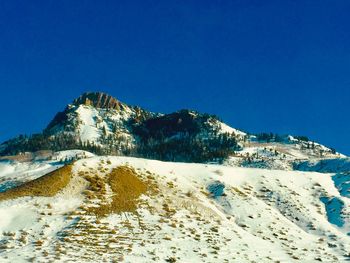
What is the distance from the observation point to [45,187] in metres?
54.0

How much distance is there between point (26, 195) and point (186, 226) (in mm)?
17198

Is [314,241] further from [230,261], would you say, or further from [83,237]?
[83,237]

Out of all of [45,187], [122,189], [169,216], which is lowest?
[169,216]

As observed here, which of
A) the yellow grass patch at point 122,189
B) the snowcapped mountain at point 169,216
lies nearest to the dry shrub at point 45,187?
the snowcapped mountain at point 169,216

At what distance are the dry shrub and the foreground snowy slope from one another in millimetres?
119

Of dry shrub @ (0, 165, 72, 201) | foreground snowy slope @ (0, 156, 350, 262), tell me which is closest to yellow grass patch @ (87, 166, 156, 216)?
foreground snowy slope @ (0, 156, 350, 262)

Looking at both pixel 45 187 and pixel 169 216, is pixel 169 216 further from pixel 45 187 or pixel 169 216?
pixel 45 187

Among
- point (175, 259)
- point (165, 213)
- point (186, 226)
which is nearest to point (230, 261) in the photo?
point (175, 259)

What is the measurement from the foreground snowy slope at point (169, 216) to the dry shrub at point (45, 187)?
0.12 metres

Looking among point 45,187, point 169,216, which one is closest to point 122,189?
point 169,216

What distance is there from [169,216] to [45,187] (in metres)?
14.0

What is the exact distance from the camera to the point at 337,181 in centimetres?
7625

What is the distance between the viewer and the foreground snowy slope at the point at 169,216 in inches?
1645

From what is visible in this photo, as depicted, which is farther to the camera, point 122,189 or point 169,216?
point 122,189
